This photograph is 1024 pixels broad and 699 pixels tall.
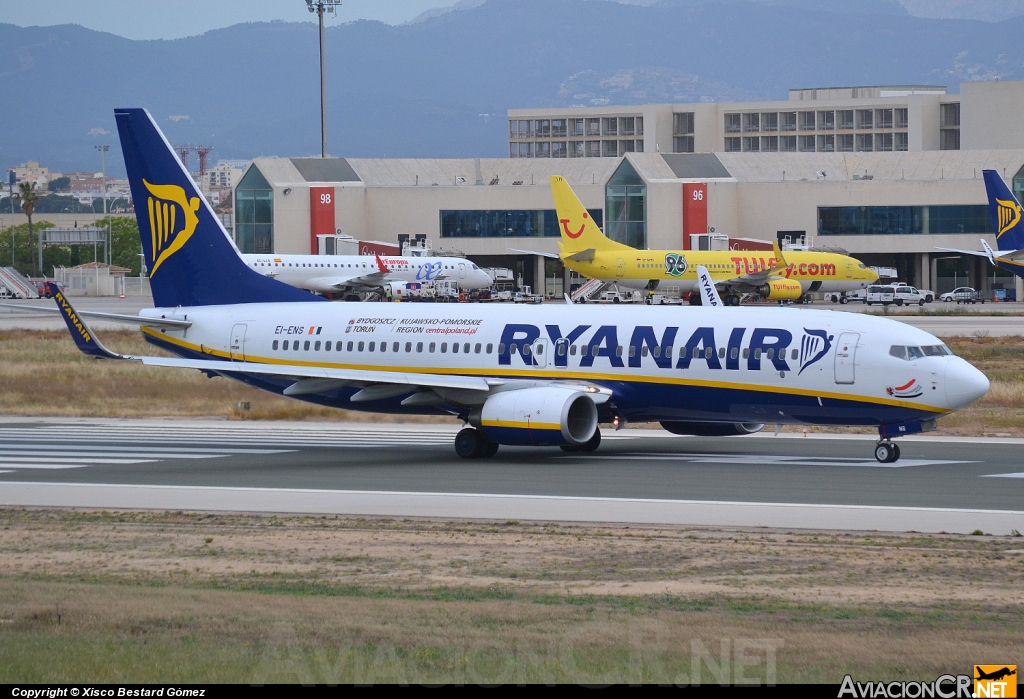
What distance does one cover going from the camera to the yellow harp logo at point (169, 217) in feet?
116

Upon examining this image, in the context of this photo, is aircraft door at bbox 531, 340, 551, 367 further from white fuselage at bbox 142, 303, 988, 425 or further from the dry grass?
the dry grass

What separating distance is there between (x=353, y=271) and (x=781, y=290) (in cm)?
3041

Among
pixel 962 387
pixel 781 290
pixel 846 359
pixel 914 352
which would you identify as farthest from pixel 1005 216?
pixel 962 387

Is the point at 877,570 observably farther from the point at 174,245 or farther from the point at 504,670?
the point at 174,245

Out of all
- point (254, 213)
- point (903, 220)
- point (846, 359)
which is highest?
point (254, 213)

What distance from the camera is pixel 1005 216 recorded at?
189 ft

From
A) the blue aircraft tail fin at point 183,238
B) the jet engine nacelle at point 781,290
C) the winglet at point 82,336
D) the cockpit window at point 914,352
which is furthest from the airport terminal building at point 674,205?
the cockpit window at point 914,352

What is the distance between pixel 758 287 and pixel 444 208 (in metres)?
40.0

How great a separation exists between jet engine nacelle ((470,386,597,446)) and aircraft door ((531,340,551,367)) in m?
0.91

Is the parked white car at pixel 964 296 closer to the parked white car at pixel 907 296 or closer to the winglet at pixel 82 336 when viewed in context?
the parked white car at pixel 907 296

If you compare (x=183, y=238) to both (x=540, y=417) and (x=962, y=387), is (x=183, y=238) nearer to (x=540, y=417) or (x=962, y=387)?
(x=540, y=417)

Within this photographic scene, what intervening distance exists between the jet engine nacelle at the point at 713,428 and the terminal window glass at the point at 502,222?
294ft

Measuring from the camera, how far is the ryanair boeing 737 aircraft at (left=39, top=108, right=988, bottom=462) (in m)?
27.8

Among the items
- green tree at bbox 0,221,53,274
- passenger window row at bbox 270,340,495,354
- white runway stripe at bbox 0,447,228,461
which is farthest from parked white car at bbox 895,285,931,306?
green tree at bbox 0,221,53,274
